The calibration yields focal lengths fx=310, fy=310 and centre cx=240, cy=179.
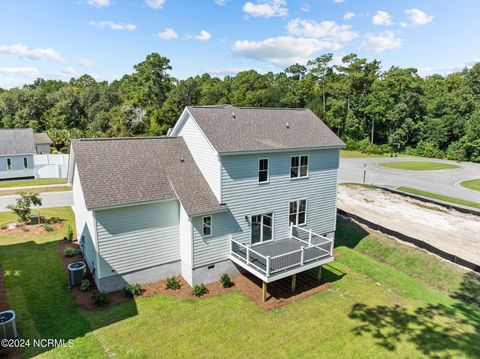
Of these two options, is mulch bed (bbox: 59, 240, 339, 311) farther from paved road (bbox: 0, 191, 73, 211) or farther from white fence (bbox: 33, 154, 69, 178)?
white fence (bbox: 33, 154, 69, 178)

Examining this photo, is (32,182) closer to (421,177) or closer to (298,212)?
(298,212)

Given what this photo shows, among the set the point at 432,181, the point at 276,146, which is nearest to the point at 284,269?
the point at 276,146

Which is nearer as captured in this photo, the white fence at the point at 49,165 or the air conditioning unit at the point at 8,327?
the air conditioning unit at the point at 8,327

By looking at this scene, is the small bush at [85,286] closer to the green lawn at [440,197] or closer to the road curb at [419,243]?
the road curb at [419,243]

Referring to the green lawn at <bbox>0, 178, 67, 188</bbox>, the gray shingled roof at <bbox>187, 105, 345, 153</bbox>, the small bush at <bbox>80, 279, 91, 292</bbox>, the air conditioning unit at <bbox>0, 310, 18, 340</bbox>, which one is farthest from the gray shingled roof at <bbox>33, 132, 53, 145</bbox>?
the air conditioning unit at <bbox>0, 310, 18, 340</bbox>

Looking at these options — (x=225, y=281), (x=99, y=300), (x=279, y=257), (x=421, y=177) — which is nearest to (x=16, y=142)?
(x=99, y=300)

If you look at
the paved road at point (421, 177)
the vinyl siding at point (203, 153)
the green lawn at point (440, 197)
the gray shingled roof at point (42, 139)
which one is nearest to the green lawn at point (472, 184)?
the paved road at point (421, 177)
